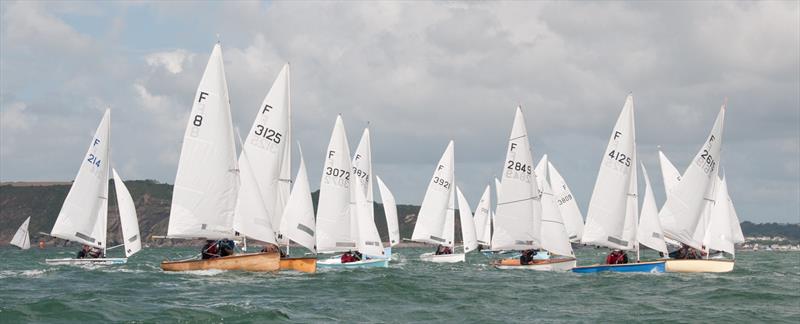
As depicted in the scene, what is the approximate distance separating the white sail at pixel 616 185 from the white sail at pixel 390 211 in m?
27.4

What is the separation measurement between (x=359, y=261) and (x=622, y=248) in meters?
13.2

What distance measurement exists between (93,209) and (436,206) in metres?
25.3

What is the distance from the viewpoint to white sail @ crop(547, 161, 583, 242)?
77.2 metres

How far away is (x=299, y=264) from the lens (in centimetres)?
4388

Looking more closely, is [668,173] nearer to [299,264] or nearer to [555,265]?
[555,265]

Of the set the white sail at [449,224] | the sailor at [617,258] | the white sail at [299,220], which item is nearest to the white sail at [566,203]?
the white sail at [449,224]

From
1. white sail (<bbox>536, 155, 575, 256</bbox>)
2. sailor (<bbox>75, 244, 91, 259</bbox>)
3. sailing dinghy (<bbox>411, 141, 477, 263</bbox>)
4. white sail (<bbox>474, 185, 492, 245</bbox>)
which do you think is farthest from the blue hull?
white sail (<bbox>474, 185, 492, 245</bbox>)

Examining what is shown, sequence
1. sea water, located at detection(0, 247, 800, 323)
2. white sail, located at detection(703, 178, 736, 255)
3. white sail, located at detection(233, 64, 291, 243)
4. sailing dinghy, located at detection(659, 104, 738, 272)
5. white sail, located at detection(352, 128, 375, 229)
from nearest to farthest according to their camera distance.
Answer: sea water, located at detection(0, 247, 800, 323) → white sail, located at detection(233, 64, 291, 243) → sailing dinghy, located at detection(659, 104, 738, 272) → white sail, located at detection(703, 178, 736, 255) → white sail, located at detection(352, 128, 375, 229)

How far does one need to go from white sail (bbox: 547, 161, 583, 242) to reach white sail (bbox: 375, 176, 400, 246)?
12.2m

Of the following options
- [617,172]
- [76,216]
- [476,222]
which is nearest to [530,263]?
[617,172]

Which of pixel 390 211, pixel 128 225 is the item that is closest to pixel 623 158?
pixel 128 225

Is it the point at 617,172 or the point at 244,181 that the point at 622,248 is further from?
the point at 244,181

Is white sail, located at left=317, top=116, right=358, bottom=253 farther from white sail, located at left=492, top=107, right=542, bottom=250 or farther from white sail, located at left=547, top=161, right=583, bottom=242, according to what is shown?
white sail, located at left=547, top=161, right=583, bottom=242

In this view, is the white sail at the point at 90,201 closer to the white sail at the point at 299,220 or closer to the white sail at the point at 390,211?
the white sail at the point at 299,220
